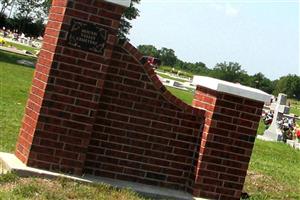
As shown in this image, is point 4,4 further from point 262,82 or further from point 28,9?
point 262,82

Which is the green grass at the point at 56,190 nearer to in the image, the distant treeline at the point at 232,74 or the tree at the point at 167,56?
the distant treeline at the point at 232,74

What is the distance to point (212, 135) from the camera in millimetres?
6867

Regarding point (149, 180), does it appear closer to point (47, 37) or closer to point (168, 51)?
point (47, 37)

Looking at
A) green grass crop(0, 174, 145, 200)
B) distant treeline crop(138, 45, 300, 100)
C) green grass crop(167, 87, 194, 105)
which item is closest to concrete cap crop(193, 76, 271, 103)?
green grass crop(0, 174, 145, 200)

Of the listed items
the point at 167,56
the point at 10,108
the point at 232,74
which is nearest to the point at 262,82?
the point at 232,74

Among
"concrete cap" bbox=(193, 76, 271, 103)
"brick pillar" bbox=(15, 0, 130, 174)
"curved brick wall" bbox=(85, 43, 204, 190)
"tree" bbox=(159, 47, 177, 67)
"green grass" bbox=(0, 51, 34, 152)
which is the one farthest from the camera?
"tree" bbox=(159, 47, 177, 67)

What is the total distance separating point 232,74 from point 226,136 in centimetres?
11408

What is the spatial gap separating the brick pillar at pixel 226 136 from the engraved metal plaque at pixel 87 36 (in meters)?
1.56

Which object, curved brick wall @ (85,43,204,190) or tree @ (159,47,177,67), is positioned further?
tree @ (159,47,177,67)

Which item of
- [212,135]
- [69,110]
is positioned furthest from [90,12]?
[212,135]

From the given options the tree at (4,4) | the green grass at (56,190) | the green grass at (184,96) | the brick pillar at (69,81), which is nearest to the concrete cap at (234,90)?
the brick pillar at (69,81)

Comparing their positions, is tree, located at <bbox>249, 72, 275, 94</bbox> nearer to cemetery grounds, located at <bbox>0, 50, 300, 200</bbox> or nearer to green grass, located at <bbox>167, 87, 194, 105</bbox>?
green grass, located at <bbox>167, 87, 194, 105</bbox>

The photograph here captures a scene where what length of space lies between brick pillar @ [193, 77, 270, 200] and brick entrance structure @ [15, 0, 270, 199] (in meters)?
0.01

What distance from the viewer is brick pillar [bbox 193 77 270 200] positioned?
22.5ft
